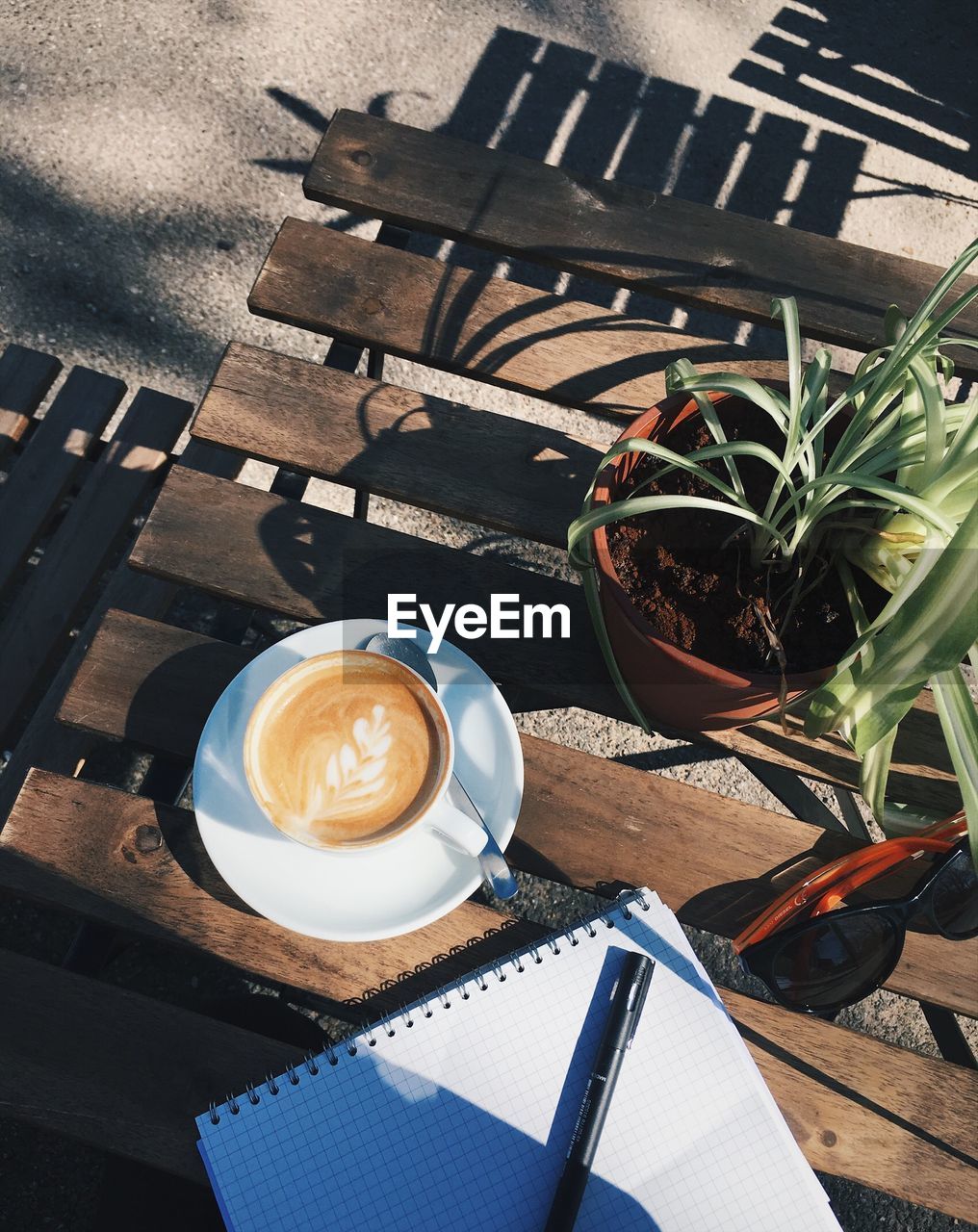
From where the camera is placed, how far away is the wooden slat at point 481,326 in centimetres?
107

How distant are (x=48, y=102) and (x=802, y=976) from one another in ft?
8.20

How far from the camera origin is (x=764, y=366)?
1.06m

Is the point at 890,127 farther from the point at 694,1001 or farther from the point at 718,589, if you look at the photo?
the point at 694,1001

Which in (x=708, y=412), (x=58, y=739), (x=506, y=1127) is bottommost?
(x=58, y=739)

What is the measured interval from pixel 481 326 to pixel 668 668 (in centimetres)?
Answer: 52

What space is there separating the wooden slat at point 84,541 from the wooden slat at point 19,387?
132mm

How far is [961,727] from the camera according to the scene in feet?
2.40

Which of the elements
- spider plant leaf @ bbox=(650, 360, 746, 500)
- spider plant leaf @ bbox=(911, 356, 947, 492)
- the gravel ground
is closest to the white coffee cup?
spider plant leaf @ bbox=(650, 360, 746, 500)

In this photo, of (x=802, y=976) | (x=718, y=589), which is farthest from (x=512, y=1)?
(x=802, y=976)

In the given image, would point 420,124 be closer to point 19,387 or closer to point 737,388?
point 19,387

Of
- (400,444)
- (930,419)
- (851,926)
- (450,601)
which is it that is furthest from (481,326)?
(851,926)

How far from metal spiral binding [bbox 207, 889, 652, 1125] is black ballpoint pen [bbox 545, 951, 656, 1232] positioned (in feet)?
0.16

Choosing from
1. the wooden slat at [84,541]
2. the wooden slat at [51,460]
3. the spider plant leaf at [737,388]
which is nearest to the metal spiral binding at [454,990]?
the spider plant leaf at [737,388]

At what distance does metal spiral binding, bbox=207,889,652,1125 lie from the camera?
826 millimetres
